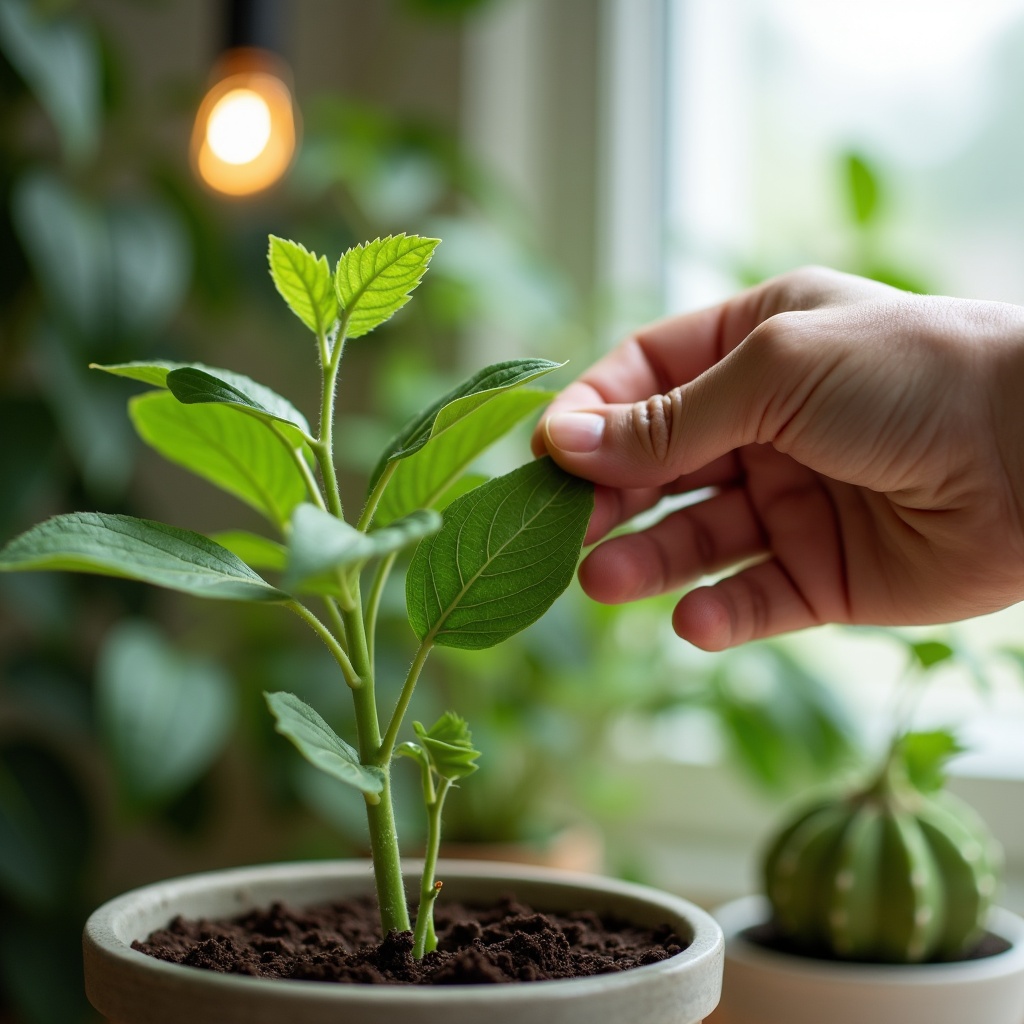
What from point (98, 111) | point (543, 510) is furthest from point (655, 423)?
point (98, 111)

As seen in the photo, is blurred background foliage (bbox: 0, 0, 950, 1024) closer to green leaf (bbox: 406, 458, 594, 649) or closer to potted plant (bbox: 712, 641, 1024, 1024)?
potted plant (bbox: 712, 641, 1024, 1024)

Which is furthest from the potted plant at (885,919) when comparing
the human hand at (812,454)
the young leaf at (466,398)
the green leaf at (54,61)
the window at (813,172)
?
the green leaf at (54,61)

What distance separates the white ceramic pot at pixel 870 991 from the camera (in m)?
0.74

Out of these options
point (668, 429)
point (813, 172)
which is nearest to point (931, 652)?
point (668, 429)

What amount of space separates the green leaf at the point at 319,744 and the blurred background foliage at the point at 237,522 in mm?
664

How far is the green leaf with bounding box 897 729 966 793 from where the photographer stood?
0.85 metres

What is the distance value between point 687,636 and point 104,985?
0.39m

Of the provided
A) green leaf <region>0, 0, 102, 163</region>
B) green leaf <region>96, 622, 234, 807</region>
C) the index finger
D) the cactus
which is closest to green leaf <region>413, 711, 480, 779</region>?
the index finger

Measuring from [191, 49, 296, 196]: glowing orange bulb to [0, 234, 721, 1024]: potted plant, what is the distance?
0.73 metres

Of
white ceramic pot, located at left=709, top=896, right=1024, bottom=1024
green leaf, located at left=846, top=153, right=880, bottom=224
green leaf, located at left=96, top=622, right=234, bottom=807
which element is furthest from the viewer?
green leaf, located at left=846, top=153, right=880, bottom=224

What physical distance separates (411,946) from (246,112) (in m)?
0.97

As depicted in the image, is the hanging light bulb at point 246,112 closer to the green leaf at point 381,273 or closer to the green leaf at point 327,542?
the green leaf at point 381,273

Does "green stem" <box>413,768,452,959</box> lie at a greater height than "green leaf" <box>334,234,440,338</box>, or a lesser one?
lesser

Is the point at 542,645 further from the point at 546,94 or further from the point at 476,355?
the point at 546,94
